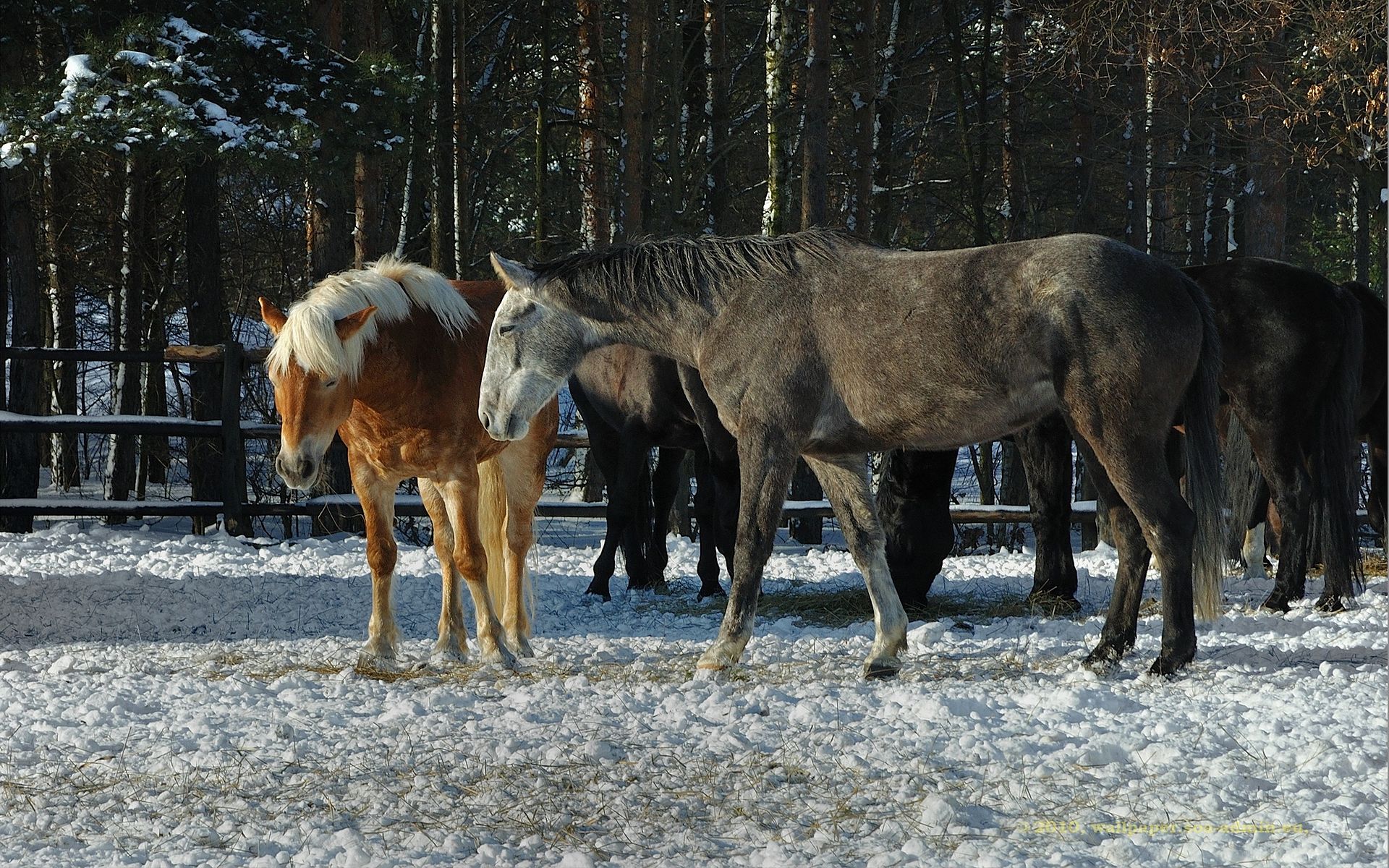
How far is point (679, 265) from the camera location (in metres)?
5.61

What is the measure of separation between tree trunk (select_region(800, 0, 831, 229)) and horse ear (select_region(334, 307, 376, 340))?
20.0ft

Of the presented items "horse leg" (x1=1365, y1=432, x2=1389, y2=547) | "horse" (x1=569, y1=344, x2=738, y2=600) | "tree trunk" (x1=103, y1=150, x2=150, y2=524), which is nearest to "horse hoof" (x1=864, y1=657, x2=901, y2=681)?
"horse" (x1=569, y1=344, x2=738, y2=600)

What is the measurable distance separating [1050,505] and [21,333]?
10773 millimetres

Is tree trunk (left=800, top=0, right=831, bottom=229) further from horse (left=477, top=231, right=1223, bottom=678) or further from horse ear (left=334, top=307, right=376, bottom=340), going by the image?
horse ear (left=334, top=307, right=376, bottom=340)

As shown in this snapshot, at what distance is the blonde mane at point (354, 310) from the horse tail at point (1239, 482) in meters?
5.34

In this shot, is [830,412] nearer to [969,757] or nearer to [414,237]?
[969,757]

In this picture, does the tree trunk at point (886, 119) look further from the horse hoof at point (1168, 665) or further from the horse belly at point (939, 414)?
the horse hoof at point (1168, 665)

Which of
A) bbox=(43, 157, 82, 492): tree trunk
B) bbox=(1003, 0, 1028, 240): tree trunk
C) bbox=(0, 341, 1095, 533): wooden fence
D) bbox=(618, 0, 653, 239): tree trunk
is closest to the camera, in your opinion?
bbox=(0, 341, 1095, 533): wooden fence

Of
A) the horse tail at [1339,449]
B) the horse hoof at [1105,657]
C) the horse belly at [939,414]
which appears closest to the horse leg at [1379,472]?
the horse tail at [1339,449]

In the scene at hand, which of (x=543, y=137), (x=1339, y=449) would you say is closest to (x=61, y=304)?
(x=543, y=137)

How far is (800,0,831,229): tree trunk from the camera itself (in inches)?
436

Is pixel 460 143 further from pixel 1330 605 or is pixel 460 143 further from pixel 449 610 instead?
pixel 1330 605

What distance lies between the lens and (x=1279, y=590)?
720cm

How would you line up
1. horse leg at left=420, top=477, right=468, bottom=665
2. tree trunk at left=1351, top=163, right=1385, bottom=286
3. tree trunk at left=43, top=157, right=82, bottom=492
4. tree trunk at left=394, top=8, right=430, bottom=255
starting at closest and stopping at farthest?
horse leg at left=420, top=477, right=468, bottom=665 < tree trunk at left=394, top=8, right=430, bottom=255 < tree trunk at left=43, top=157, right=82, bottom=492 < tree trunk at left=1351, top=163, right=1385, bottom=286
